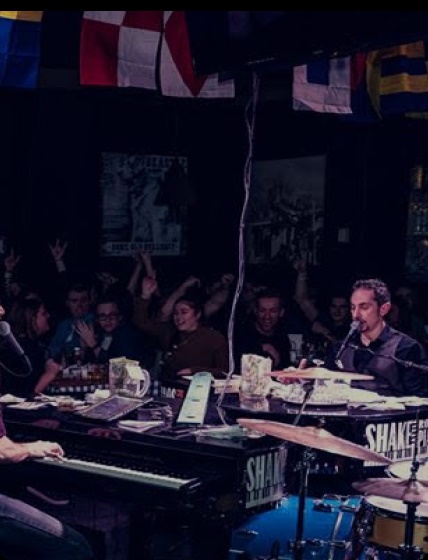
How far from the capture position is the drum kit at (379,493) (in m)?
3.95

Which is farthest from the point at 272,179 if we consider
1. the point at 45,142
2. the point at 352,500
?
the point at 352,500

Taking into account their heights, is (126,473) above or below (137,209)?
below

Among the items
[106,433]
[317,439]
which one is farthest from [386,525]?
[106,433]

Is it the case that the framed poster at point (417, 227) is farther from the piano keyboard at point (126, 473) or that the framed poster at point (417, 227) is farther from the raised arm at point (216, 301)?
the piano keyboard at point (126, 473)

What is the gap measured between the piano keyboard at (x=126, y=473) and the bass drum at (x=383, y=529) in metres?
0.80

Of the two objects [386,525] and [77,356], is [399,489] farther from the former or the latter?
[77,356]

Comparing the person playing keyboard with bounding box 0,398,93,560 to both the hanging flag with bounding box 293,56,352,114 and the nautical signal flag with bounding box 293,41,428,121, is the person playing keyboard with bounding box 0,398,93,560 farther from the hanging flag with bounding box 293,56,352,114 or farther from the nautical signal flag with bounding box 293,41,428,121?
the nautical signal flag with bounding box 293,41,428,121

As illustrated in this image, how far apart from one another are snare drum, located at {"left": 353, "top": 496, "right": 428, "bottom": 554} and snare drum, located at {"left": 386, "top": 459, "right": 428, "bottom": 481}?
0.14m

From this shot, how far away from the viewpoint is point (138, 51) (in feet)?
21.4

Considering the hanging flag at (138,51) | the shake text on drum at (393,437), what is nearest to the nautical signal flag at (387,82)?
the hanging flag at (138,51)

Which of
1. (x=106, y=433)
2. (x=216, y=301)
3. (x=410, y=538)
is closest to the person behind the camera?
(x=410, y=538)

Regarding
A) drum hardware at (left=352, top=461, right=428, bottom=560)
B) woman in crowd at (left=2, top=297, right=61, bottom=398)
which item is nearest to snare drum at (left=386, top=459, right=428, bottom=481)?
drum hardware at (left=352, top=461, right=428, bottom=560)

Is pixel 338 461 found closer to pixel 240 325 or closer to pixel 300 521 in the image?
pixel 300 521

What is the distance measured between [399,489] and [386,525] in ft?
1.22
